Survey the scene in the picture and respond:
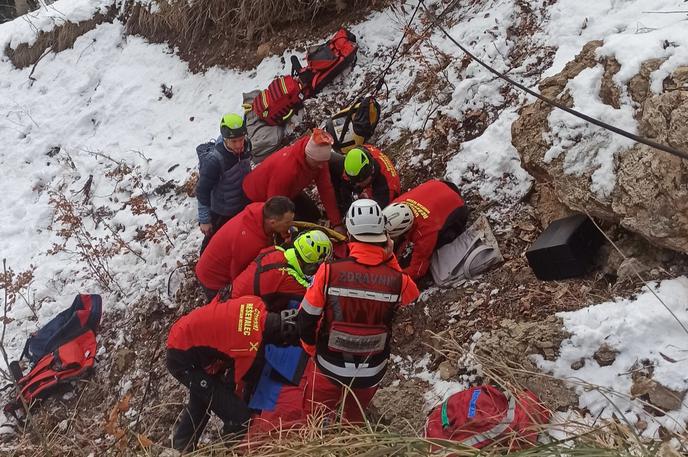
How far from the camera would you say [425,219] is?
4266mm

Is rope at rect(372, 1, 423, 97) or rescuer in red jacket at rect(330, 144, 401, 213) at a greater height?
rope at rect(372, 1, 423, 97)

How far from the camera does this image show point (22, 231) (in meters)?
7.30

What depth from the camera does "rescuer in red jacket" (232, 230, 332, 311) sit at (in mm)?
3922

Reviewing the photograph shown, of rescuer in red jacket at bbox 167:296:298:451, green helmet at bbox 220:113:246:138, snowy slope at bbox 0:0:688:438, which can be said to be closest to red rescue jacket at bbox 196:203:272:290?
rescuer in red jacket at bbox 167:296:298:451

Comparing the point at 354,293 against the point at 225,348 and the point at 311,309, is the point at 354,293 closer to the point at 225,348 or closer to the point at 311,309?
the point at 311,309

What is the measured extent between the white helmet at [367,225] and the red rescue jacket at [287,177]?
1.54m

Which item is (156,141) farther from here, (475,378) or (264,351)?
(475,378)

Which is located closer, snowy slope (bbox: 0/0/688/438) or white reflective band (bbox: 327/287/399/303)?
white reflective band (bbox: 327/287/399/303)

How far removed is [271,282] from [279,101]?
3107mm

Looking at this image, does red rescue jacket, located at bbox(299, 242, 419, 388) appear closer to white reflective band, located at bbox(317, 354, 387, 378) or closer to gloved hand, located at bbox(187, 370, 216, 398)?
white reflective band, located at bbox(317, 354, 387, 378)

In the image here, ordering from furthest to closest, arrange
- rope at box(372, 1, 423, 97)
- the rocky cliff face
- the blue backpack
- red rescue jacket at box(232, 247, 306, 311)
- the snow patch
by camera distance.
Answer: rope at box(372, 1, 423, 97), the blue backpack, red rescue jacket at box(232, 247, 306, 311), the rocky cliff face, the snow patch

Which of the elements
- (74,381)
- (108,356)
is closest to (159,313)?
(108,356)

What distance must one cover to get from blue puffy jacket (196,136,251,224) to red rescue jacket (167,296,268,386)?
5.68 feet

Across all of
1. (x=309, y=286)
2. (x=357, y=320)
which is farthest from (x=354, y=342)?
(x=309, y=286)
